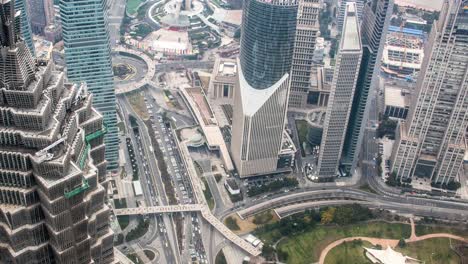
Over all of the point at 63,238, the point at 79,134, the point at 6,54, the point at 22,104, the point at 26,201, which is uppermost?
the point at 6,54

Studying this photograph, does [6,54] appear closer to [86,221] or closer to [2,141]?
[2,141]

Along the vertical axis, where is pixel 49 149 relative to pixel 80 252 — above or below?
above

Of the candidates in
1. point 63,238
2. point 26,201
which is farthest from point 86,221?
point 26,201

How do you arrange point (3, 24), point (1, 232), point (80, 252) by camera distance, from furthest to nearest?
point (80, 252) → point (1, 232) → point (3, 24)

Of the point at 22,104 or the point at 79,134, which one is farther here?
the point at 79,134

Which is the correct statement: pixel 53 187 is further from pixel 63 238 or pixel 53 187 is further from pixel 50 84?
pixel 50 84

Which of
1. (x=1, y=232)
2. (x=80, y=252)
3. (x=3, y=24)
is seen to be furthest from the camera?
(x=80, y=252)
